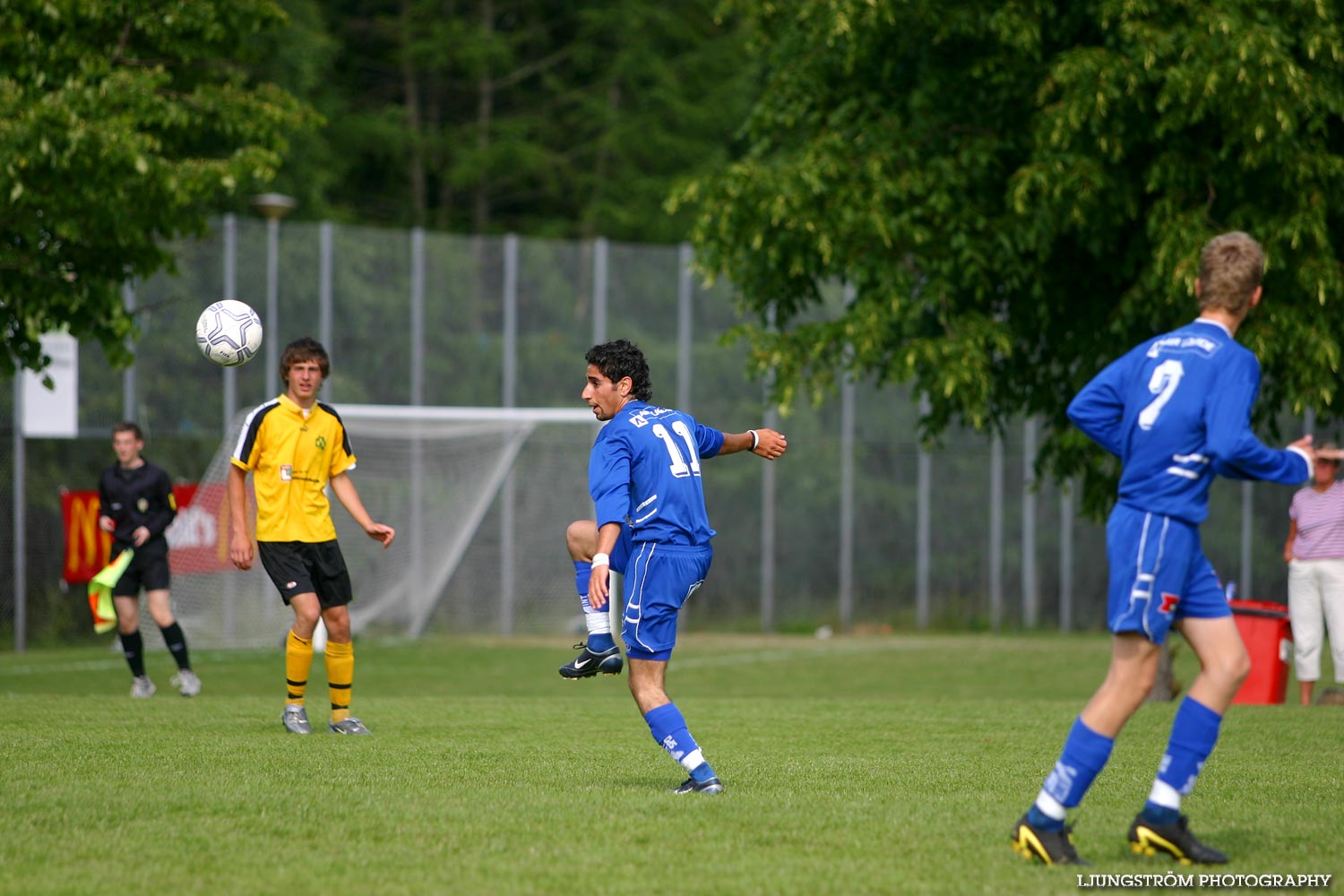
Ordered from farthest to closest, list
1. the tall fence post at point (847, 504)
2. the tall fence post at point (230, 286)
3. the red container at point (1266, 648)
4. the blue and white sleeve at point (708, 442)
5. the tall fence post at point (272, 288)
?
1. the tall fence post at point (847, 504)
2. the tall fence post at point (272, 288)
3. the tall fence post at point (230, 286)
4. the red container at point (1266, 648)
5. the blue and white sleeve at point (708, 442)

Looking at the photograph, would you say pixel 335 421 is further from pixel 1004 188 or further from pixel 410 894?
pixel 1004 188

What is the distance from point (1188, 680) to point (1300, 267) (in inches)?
250

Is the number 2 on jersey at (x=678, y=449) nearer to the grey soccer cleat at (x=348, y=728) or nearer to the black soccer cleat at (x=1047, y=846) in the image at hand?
the black soccer cleat at (x=1047, y=846)

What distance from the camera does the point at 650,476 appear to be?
6.45m

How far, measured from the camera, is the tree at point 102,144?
11953 millimetres

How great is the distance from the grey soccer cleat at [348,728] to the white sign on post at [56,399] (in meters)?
12.9

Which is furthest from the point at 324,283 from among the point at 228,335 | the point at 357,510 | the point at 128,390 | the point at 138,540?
the point at 357,510

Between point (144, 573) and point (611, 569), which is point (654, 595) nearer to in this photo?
point (611, 569)

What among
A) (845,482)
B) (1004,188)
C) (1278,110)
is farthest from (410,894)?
(845,482)

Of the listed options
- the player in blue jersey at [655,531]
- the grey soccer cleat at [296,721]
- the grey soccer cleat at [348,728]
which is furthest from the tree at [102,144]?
the player in blue jersey at [655,531]

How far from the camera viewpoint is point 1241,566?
25797 millimetres

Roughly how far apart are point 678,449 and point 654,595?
0.64 meters

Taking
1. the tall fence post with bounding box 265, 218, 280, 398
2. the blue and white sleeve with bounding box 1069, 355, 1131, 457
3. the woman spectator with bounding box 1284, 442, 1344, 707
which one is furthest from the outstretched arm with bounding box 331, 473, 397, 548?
the tall fence post with bounding box 265, 218, 280, 398

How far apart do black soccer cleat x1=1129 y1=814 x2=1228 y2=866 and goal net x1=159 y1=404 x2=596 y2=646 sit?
15779 millimetres
